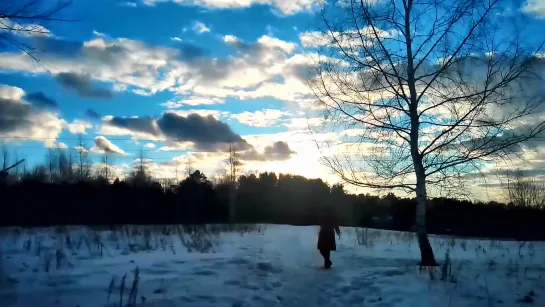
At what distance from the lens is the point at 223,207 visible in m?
67.8

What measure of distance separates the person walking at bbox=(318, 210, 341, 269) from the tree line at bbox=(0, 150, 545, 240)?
2661cm

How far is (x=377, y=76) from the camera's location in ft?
42.1

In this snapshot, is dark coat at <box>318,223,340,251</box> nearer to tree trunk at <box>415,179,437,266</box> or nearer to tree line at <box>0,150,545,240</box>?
tree trunk at <box>415,179,437,266</box>

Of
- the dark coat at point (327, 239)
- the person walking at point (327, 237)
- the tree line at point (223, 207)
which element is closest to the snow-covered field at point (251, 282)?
the person walking at point (327, 237)

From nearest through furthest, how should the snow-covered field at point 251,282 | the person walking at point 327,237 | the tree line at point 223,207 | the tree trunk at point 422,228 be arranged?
1. the snow-covered field at point 251,282
2. the tree trunk at point 422,228
3. the person walking at point 327,237
4. the tree line at point 223,207

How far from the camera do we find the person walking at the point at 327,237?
13.4 m

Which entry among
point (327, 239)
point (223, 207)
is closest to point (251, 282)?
point (327, 239)

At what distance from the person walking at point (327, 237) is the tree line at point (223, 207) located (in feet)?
87.3

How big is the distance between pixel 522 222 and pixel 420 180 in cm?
4862

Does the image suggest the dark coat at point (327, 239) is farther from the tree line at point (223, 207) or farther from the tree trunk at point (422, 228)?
the tree line at point (223, 207)

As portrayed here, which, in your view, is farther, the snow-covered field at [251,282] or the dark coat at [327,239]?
the dark coat at [327,239]

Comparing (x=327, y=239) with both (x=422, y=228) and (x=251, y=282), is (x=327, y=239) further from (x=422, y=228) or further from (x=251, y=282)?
(x=251, y=282)

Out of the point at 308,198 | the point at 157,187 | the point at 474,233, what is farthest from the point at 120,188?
the point at 474,233

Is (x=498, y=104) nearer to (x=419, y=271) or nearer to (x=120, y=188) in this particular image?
(x=419, y=271)
